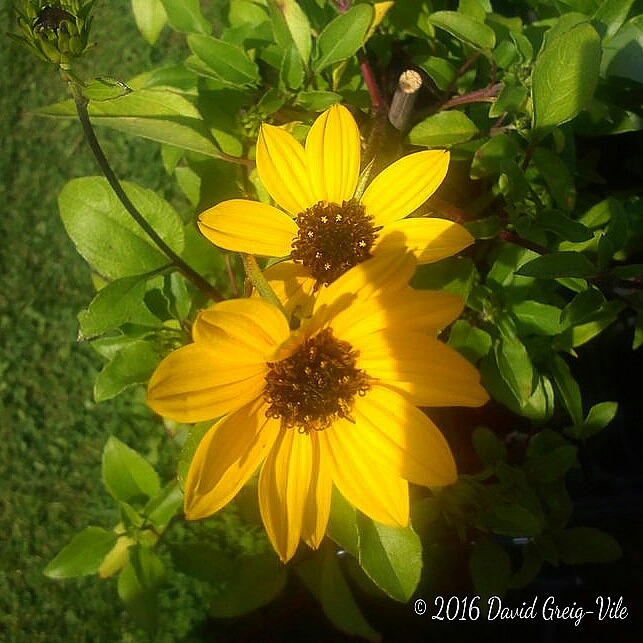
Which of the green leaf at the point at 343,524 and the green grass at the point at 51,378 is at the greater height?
the green grass at the point at 51,378

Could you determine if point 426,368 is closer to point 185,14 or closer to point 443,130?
point 443,130

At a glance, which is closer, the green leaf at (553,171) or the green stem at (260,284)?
the green stem at (260,284)

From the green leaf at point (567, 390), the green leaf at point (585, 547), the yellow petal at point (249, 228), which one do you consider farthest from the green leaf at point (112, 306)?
the green leaf at point (585, 547)

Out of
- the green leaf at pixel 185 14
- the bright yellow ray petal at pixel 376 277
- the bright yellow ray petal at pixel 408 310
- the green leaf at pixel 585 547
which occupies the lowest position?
the green leaf at pixel 585 547

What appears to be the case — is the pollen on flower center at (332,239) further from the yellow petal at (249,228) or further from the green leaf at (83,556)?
the green leaf at (83,556)

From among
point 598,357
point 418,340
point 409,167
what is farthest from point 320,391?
point 598,357

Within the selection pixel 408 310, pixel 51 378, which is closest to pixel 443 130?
pixel 408 310
